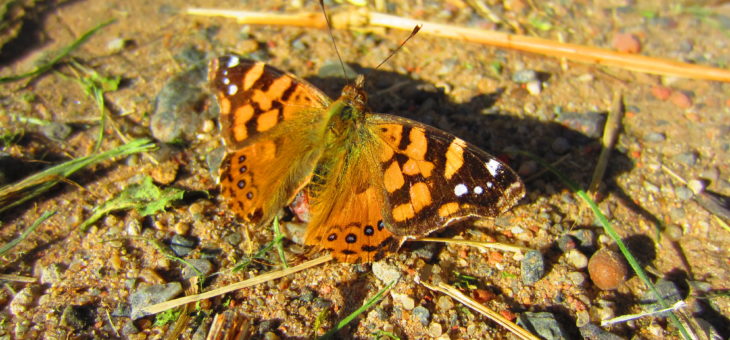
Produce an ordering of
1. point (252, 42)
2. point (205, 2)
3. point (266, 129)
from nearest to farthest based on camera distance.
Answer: point (266, 129)
point (252, 42)
point (205, 2)

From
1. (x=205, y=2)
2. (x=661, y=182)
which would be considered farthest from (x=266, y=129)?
(x=661, y=182)

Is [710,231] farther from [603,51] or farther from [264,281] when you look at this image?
[264,281]

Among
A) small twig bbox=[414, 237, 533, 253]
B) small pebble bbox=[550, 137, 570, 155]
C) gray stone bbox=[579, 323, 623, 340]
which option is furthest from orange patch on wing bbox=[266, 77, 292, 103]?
gray stone bbox=[579, 323, 623, 340]

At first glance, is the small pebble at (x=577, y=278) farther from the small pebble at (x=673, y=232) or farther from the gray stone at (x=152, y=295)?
the gray stone at (x=152, y=295)

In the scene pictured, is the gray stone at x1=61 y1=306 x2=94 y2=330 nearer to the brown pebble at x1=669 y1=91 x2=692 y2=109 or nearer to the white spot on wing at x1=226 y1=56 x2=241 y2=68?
the white spot on wing at x1=226 y1=56 x2=241 y2=68

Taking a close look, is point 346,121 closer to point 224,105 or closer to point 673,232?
point 224,105

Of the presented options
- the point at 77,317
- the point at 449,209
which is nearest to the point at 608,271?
the point at 449,209

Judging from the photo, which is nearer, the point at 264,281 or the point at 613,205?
the point at 264,281
